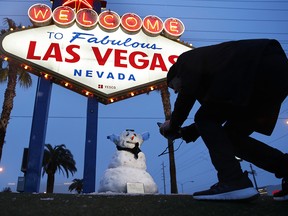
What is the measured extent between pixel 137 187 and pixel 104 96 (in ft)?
10.2

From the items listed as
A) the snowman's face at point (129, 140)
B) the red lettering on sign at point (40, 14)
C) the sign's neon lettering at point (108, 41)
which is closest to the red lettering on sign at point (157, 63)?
the sign's neon lettering at point (108, 41)

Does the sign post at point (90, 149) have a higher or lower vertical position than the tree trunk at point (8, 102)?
lower

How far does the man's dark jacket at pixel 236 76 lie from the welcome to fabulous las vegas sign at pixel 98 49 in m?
6.03

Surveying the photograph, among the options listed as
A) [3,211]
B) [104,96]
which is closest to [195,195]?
[3,211]

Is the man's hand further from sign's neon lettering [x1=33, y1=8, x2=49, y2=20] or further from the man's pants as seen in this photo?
sign's neon lettering [x1=33, y1=8, x2=49, y2=20]

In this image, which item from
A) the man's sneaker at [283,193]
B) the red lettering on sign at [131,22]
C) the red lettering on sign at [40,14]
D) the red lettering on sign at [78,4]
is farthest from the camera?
the red lettering on sign at [78,4]

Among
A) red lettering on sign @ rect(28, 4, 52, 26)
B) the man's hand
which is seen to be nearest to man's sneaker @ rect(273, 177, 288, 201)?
the man's hand

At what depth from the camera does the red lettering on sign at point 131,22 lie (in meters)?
9.45

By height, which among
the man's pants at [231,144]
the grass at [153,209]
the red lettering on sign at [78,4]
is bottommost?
the grass at [153,209]

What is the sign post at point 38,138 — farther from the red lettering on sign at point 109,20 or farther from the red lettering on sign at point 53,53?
the red lettering on sign at point 109,20

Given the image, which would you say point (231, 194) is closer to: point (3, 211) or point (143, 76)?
point (3, 211)

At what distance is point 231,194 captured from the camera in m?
1.88

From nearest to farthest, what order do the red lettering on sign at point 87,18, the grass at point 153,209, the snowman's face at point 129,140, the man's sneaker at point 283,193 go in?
the grass at point 153,209, the man's sneaker at point 283,193, the snowman's face at point 129,140, the red lettering on sign at point 87,18

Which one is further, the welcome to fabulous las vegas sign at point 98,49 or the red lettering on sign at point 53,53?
the red lettering on sign at point 53,53
